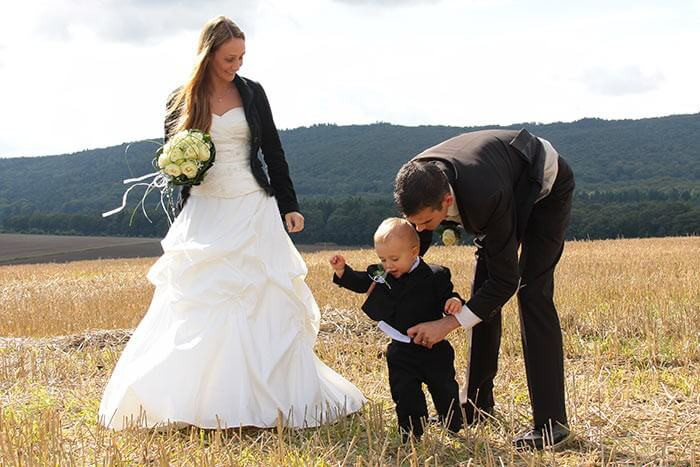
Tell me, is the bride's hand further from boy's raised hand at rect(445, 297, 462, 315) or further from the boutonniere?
boy's raised hand at rect(445, 297, 462, 315)

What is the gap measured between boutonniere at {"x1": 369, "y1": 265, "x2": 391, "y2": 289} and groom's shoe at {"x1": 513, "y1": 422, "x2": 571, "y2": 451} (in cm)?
125

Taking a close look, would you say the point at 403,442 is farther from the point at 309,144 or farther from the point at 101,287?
the point at 309,144

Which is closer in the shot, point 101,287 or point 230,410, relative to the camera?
point 230,410

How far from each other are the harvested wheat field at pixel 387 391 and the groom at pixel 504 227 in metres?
0.31

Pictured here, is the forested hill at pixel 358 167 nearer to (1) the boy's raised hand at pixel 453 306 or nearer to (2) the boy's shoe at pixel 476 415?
(2) the boy's shoe at pixel 476 415

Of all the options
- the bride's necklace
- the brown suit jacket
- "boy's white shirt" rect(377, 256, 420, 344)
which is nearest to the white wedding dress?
the bride's necklace

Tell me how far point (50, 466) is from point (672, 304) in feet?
26.2

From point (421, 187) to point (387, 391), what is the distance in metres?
3.01

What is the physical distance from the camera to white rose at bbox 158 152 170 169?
19.3 feet

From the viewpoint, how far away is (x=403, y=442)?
17.7 ft

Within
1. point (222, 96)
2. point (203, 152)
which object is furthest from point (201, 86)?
point (203, 152)

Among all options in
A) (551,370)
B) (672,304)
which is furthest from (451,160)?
(672,304)

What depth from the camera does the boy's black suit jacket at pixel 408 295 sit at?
17.6ft

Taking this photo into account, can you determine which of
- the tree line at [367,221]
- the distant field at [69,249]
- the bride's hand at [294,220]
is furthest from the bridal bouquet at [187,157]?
the distant field at [69,249]
